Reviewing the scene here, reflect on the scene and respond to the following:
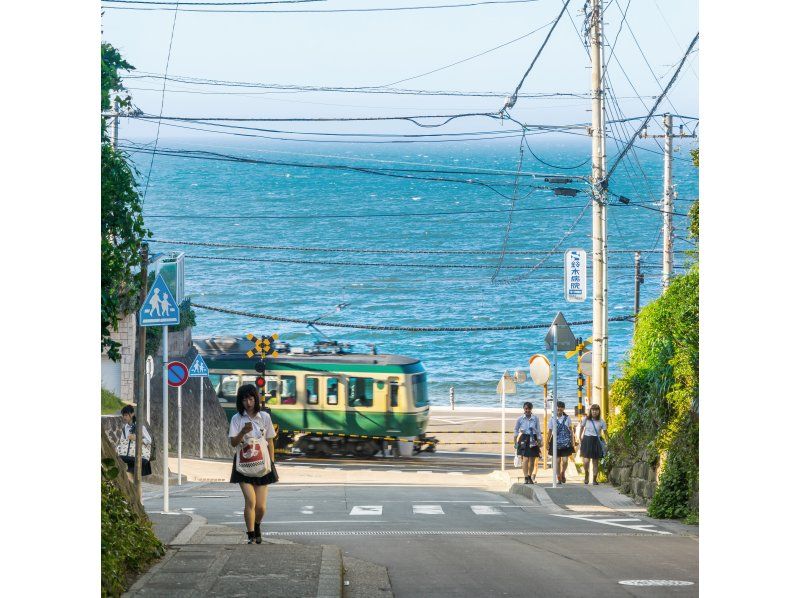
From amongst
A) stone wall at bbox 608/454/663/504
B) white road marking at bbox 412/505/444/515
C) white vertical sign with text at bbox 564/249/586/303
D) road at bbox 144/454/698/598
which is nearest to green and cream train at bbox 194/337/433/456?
road at bbox 144/454/698/598

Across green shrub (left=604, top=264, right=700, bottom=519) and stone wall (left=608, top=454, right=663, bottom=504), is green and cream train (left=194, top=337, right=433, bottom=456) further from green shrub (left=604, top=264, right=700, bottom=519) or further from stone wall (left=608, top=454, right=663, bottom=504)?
green shrub (left=604, top=264, right=700, bottom=519)

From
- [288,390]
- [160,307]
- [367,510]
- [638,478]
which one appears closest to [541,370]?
[638,478]

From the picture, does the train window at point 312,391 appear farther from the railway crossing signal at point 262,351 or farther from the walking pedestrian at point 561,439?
the walking pedestrian at point 561,439

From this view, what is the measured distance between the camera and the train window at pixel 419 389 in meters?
36.6

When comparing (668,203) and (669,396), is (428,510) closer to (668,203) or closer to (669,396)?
(669,396)

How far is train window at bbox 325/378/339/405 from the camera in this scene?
120 ft

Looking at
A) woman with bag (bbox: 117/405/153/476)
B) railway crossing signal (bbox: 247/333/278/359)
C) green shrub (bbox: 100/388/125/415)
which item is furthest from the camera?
railway crossing signal (bbox: 247/333/278/359)

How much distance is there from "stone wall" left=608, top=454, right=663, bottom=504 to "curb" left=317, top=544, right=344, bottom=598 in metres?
8.90

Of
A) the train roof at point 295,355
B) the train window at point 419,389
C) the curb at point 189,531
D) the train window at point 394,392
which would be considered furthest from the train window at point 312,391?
the curb at point 189,531

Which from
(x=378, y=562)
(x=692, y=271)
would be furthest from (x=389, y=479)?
(x=378, y=562)

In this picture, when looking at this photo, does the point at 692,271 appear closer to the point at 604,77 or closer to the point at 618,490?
the point at 618,490

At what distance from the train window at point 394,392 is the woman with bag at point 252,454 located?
24.5 meters

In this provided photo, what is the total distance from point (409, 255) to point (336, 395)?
76662 millimetres

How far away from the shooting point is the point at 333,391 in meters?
36.7
